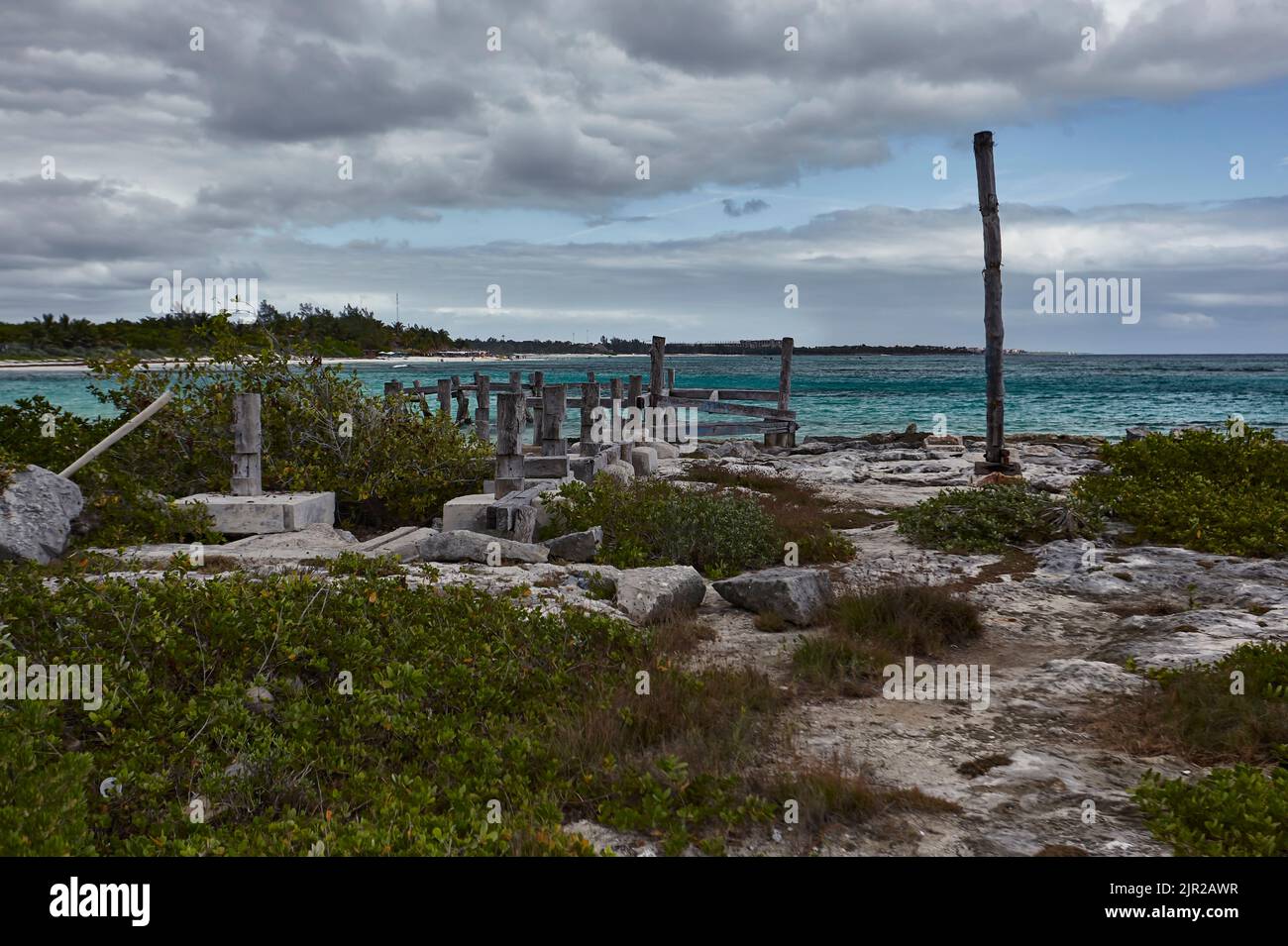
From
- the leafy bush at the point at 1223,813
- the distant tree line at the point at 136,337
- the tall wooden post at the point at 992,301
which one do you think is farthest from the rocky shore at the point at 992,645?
the distant tree line at the point at 136,337

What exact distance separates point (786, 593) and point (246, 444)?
750 cm

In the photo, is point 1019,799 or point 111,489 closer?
point 1019,799

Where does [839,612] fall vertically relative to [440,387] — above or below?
below

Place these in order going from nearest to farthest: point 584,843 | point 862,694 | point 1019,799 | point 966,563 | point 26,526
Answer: point 584,843 → point 1019,799 → point 862,694 → point 26,526 → point 966,563

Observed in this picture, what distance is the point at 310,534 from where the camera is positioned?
1086 cm

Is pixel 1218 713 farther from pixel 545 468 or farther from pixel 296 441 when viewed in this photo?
pixel 296 441

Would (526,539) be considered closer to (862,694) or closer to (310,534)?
(310,534)

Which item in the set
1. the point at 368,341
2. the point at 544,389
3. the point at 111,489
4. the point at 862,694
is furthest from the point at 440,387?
the point at 368,341

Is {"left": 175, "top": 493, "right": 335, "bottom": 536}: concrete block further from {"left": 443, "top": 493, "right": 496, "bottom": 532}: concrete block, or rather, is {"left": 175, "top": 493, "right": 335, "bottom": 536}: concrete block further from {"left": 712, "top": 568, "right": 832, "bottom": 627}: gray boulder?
{"left": 712, "top": 568, "right": 832, "bottom": 627}: gray boulder

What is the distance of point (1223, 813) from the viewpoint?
4.20 meters

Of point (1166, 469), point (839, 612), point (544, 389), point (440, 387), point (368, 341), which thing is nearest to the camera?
point (839, 612)

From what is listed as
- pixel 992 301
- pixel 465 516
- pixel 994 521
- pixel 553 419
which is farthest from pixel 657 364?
pixel 994 521

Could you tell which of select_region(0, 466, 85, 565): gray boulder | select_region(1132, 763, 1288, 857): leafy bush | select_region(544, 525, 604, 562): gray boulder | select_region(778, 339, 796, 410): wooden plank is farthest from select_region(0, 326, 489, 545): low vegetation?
select_region(778, 339, 796, 410): wooden plank

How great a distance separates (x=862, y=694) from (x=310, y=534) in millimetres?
7300
